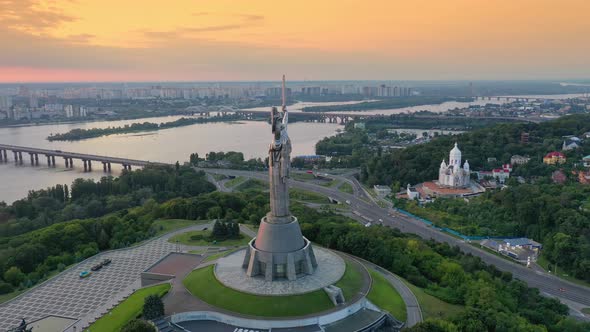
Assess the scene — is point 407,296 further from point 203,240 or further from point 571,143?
point 571,143

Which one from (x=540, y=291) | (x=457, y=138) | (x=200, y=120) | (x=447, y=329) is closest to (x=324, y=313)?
(x=447, y=329)

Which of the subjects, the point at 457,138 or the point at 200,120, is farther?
the point at 200,120

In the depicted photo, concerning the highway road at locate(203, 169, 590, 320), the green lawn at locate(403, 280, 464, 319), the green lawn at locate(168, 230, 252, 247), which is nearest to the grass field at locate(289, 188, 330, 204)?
the highway road at locate(203, 169, 590, 320)

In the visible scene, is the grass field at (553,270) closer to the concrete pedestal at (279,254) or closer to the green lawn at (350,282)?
the green lawn at (350,282)

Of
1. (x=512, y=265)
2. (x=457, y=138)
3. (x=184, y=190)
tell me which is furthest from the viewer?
(x=457, y=138)

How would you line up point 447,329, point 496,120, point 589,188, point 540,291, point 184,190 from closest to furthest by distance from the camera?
point 447,329 < point 540,291 < point 589,188 < point 184,190 < point 496,120

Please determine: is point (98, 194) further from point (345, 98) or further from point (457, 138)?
point (345, 98)

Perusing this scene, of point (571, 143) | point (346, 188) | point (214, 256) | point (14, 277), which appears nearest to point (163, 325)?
point (214, 256)
